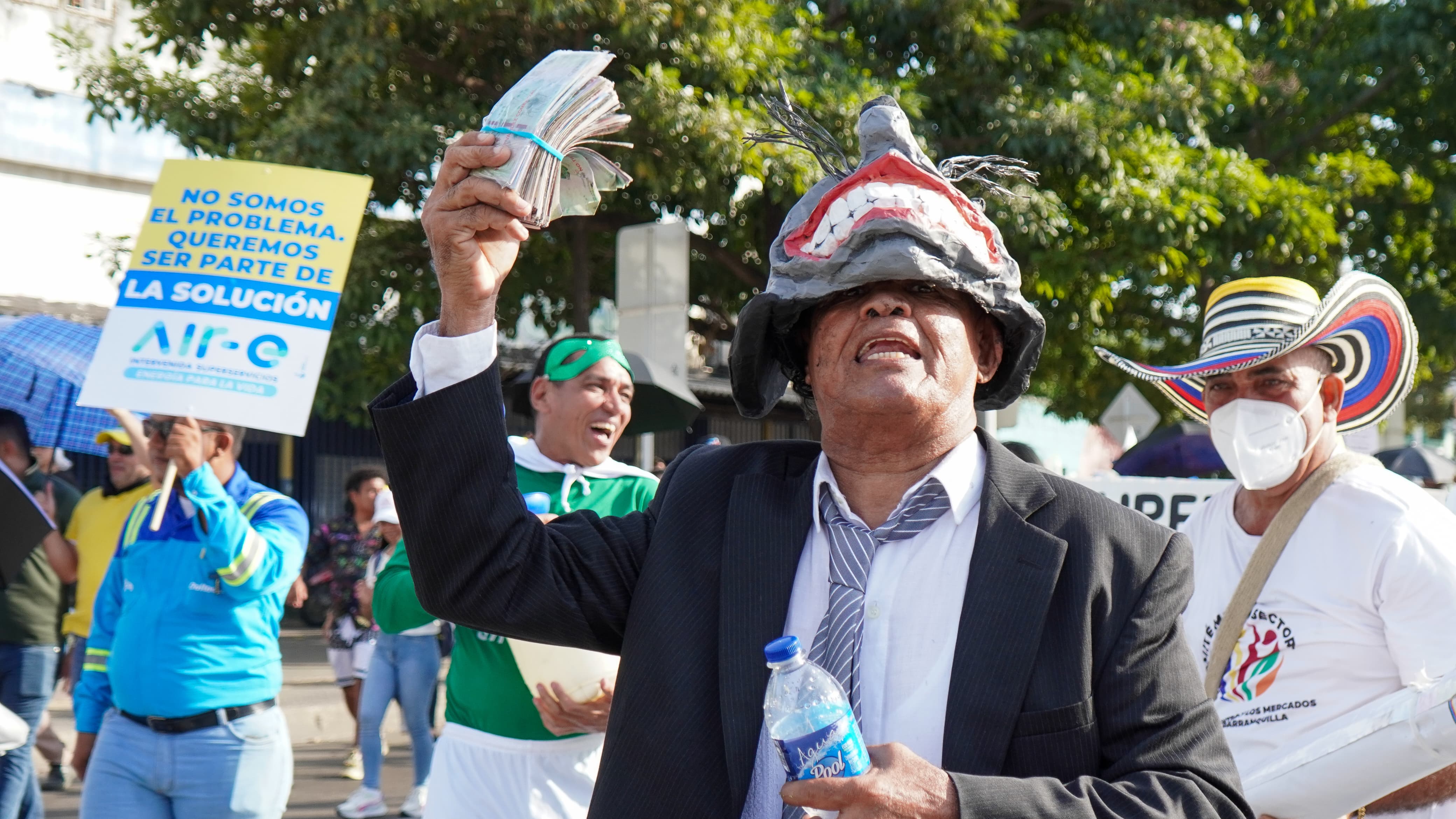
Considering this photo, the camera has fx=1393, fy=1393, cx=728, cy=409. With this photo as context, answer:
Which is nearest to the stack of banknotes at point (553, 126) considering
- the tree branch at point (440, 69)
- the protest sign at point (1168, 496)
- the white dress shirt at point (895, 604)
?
the white dress shirt at point (895, 604)

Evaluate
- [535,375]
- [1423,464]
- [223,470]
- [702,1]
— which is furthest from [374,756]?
[1423,464]

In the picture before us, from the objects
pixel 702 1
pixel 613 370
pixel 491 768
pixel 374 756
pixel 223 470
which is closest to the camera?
pixel 491 768

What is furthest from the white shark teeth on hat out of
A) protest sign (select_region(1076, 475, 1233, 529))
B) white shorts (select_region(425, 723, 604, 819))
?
protest sign (select_region(1076, 475, 1233, 529))

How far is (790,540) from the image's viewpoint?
202 centimetres

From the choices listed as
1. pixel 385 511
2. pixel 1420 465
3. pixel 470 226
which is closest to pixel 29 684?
pixel 385 511

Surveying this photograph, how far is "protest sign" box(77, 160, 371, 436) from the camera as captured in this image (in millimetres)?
4426

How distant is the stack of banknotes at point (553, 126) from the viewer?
1.84m

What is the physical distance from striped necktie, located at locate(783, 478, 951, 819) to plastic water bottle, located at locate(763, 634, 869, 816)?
168 mm

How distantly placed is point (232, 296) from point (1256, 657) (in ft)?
11.0

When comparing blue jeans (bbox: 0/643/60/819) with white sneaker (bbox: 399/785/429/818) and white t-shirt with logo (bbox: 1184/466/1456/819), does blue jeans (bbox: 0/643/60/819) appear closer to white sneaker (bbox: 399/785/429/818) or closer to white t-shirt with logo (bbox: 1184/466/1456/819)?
white sneaker (bbox: 399/785/429/818)

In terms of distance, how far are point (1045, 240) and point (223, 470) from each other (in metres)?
7.78

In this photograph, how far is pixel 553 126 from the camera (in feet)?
6.16

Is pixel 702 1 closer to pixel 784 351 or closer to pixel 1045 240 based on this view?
pixel 1045 240

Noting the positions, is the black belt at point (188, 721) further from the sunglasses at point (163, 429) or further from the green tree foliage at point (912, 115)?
the green tree foliage at point (912, 115)
